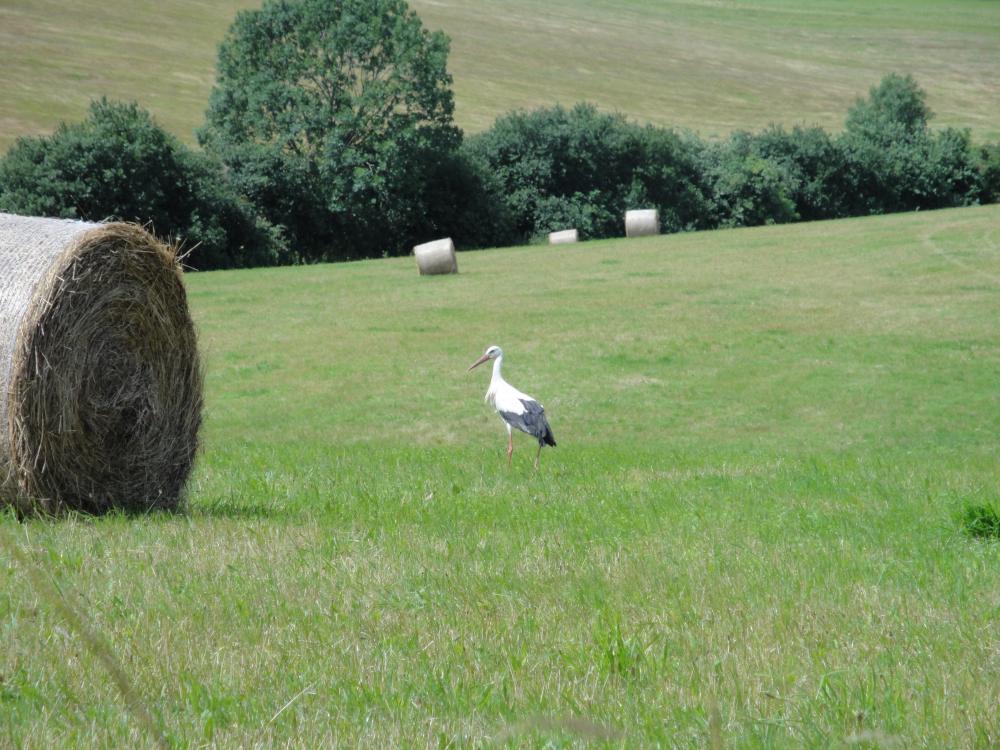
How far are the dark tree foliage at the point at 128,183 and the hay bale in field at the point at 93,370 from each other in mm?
40825

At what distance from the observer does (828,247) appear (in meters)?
50.6

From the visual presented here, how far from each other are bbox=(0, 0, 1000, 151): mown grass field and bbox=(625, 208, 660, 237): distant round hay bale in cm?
2623

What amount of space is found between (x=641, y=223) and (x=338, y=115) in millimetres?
17249

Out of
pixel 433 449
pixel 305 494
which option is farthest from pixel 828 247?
pixel 305 494

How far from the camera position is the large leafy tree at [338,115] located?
60.9 meters

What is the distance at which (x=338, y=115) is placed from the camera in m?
62.5

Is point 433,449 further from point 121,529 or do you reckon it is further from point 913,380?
point 913,380

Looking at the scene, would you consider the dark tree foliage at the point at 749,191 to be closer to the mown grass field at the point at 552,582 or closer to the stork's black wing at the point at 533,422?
A: the mown grass field at the point at 552,582

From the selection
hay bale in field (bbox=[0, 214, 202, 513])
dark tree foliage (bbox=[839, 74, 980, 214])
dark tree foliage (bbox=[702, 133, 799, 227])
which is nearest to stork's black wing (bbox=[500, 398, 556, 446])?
hay bale in field (bbox=[0, 214, 202, 513])

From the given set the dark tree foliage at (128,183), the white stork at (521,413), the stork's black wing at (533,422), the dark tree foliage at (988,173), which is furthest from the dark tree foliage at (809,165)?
the stork's black wing at (533,422)

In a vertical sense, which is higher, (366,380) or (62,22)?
(62,22)

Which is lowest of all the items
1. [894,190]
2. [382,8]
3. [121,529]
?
[894,190]

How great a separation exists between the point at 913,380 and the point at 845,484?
13.1 metres

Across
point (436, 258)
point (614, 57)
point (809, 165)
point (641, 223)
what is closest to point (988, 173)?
point (809, 165)
